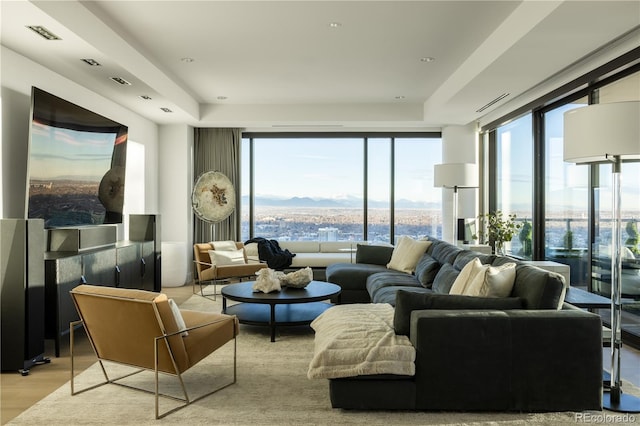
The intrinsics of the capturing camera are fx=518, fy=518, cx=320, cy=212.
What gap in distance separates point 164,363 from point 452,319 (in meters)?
1.70

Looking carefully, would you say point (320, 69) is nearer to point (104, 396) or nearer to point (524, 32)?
point (524, 32)

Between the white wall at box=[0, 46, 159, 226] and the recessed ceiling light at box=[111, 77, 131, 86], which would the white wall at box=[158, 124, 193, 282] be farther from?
the white wall at box=[0, 46, 159, 226]

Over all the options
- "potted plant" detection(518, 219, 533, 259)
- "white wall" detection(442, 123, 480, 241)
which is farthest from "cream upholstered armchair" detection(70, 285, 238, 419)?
"white wall" detection(442, 123, 480, 241)

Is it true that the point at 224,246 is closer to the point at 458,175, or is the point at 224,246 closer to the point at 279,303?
the point at 279,303

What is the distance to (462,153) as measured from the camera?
8.64 m

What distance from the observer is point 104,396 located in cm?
327

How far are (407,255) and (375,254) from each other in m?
0.79

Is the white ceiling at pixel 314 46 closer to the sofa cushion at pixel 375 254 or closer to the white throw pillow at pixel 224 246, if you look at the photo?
the white throw pillow at pixel 224 246

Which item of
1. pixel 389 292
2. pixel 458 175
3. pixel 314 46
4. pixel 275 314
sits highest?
pixel 314 46

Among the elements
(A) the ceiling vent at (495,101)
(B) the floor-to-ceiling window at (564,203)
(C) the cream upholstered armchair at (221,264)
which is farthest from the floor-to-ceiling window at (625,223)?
(C) the cream upholstered armchair at (221,264)

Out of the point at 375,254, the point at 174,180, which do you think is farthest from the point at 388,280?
the point at 174,180

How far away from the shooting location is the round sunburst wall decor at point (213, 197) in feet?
27.9

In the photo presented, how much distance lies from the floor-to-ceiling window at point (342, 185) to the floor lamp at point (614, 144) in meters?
5.94

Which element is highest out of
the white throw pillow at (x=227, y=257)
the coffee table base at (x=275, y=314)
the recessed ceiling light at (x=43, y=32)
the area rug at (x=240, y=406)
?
the recessed ceiling light at (x=43, y=32)
